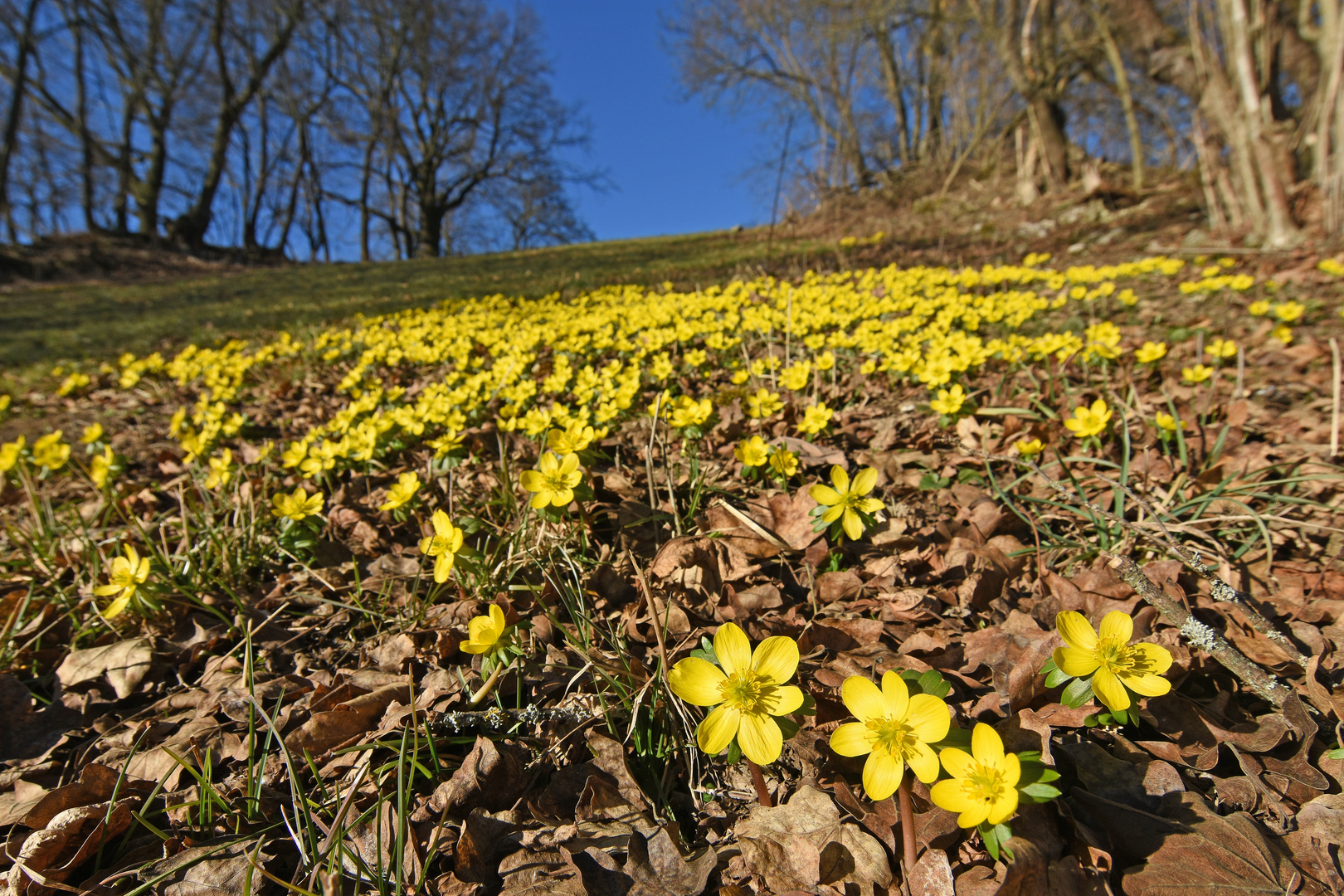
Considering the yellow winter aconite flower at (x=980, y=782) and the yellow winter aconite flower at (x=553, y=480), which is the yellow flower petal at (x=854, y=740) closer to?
the yellow winter aconite flower at (x=980, y=782)

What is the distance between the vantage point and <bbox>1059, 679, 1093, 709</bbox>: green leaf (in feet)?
3.82

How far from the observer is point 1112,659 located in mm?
1136

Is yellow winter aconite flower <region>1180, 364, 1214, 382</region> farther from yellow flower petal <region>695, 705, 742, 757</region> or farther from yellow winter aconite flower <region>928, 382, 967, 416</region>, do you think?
yellow flower petal <region>695, 705, 742, 757</region>

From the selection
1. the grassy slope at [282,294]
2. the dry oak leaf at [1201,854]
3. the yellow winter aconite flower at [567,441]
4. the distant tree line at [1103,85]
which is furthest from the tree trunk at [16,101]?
the dry oak leaf at [1201,854]

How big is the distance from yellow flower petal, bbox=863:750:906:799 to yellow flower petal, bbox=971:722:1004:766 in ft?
0.43

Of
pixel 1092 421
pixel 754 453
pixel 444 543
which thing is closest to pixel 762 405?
pixel 754 453

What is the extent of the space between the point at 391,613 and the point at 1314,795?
2328 millimetres

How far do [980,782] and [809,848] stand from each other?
0.36m

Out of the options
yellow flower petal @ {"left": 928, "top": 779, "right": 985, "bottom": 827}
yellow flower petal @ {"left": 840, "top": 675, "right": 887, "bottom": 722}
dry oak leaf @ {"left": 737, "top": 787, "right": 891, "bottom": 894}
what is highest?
yellow flower petal @ {"left": 840, "top": 675, "right": 887, "bottom": 722}

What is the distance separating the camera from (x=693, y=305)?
5.12 metres

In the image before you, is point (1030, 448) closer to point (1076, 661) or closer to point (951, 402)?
point (951, 402)

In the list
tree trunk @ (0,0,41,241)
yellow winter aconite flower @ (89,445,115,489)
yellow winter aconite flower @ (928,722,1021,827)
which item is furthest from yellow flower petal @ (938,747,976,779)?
tree trunk @ (0,0,41,241)

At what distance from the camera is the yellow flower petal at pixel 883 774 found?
3.35ft

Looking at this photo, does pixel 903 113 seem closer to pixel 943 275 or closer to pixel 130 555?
pixel 943 275
